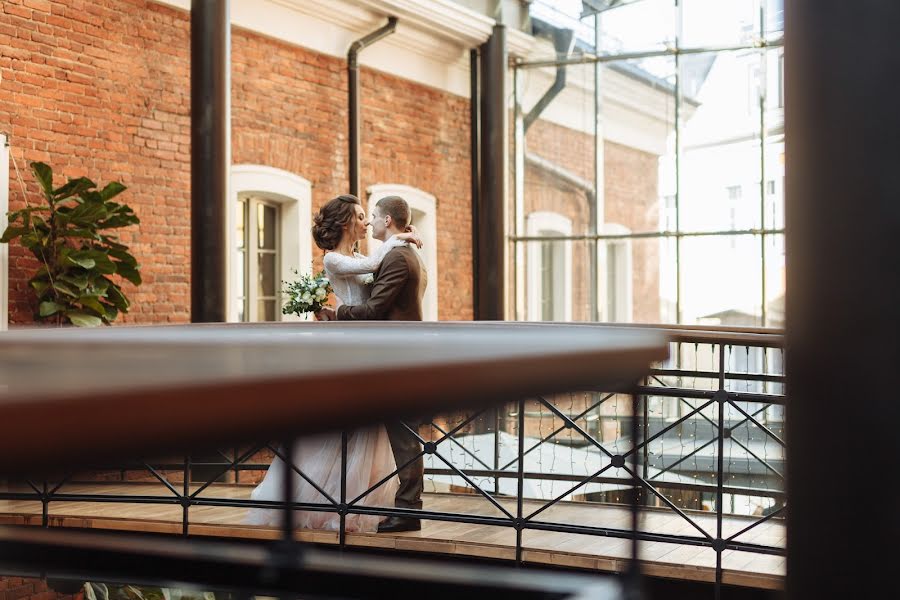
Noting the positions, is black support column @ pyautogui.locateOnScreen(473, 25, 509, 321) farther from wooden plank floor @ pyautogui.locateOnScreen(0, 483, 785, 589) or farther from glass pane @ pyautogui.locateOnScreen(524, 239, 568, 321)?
wooden plank floor @ pyautogui.locateOnScreen(0, 483, 785, 589)

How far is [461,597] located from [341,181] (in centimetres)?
966

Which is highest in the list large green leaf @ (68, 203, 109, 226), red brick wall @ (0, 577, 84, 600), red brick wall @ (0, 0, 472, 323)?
red brick wall @ (0, 0, 472, 323)

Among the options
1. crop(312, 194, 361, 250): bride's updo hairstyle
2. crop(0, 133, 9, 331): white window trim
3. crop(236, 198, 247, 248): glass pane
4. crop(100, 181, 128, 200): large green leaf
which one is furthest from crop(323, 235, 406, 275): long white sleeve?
crop(236, 198, 247, 248): glass pane

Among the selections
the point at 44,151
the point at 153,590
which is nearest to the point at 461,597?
the point at 153,590

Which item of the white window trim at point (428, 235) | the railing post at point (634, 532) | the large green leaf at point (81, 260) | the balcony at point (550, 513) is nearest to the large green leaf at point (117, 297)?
the large green leaf at point (81, 260)

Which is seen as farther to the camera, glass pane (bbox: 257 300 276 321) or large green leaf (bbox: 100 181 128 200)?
→ glass pane (bbox: 257 300 276 321)

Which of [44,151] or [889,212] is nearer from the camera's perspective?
[889,212]

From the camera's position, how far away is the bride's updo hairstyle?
5391mm

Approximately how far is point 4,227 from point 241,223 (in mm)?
2822

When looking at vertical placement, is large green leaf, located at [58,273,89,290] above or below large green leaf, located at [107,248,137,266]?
below

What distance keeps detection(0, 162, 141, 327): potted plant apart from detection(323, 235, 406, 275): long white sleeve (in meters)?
2.40

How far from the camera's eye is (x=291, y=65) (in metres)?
9.92

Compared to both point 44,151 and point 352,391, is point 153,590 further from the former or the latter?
point 352,391

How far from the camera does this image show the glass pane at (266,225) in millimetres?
9969
